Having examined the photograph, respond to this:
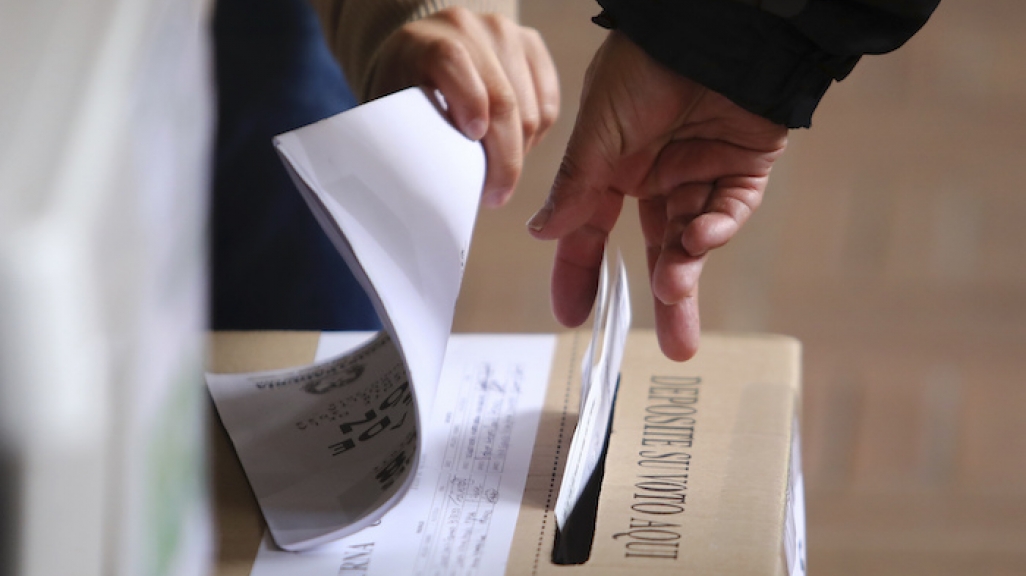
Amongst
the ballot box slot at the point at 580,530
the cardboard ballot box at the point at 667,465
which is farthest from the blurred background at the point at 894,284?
the ballot box slot at the point at 580,530

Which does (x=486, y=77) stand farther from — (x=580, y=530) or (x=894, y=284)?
(x=894, y=284)

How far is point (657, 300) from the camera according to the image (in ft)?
2.19

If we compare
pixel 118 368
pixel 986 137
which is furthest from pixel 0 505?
pixel 986 137

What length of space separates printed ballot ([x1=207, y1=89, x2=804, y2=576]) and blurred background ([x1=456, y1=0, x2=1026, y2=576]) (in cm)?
72

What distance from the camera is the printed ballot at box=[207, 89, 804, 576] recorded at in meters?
0.50

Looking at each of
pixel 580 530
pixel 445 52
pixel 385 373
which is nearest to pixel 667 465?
pixel 580 530

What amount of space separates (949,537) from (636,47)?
0.89 meters

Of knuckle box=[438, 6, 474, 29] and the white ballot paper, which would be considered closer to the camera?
the white ballot paper

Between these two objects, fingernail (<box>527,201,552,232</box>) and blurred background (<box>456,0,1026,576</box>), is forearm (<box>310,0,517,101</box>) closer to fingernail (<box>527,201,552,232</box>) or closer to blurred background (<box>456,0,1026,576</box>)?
fingernail (<box>527,201,552,232</box>)

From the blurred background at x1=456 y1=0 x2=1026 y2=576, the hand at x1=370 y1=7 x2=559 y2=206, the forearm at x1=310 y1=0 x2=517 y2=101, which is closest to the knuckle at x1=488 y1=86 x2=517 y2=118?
the hand at x1=370 y1=7 x2=559 y2=206

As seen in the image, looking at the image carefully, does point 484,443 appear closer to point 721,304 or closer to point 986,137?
point 721,304

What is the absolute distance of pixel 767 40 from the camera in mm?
666

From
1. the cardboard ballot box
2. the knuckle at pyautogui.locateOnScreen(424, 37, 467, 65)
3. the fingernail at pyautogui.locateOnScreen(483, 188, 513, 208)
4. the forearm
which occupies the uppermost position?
the knuckle at pyautogui.locateOnScreen(424, 37, 467, 65)

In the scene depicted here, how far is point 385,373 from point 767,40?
32 cm
